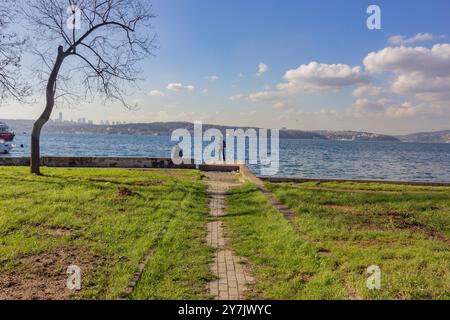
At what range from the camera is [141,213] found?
10586mm

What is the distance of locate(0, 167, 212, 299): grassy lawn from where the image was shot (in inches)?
227

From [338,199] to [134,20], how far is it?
42.4 ft

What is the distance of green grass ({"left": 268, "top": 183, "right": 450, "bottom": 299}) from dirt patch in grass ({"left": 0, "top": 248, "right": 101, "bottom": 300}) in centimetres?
355

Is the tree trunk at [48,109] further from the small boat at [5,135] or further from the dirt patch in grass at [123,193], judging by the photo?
the small boat at [5,135]

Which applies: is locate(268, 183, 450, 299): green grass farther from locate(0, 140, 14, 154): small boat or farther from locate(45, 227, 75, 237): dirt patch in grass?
locate(0, 140, 14, 154): small boat

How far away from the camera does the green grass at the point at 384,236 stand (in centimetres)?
550

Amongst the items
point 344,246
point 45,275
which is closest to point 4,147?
point 45,275

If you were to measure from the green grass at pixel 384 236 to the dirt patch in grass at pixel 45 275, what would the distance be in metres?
3.55

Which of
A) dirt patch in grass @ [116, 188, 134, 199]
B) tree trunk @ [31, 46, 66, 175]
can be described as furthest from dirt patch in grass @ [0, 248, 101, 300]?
tree trunk @ [31, 46, 66, 175]
